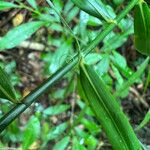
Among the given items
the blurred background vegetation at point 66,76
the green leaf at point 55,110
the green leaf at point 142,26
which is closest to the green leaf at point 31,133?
the blurred background vegetation at point 66,76

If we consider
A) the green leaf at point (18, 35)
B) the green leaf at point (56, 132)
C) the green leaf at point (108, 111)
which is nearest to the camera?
the green leaf at point (108, 111)

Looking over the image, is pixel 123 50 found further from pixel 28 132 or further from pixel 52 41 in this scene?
pixel 28 132

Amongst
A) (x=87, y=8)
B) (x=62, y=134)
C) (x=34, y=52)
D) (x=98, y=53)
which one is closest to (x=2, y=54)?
(x=34, y=52)

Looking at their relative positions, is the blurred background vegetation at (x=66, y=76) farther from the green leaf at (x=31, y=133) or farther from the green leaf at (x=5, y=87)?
the green leaf at (x=5, y=87)

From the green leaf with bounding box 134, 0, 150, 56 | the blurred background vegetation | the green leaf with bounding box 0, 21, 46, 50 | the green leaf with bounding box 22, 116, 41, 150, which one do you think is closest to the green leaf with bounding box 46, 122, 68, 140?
the blurred background vegetation

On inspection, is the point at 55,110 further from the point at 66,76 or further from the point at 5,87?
the point at 5,87

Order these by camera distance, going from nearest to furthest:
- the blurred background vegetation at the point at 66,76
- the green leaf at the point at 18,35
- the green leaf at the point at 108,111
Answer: the green leaf at the point at 108,111 → the green leaf at the point at 18,35 → the blurred background vegetation at the point at 66,76

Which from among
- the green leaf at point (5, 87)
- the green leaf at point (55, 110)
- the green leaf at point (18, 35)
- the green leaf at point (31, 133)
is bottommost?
the green leaf at point (55, 110)
